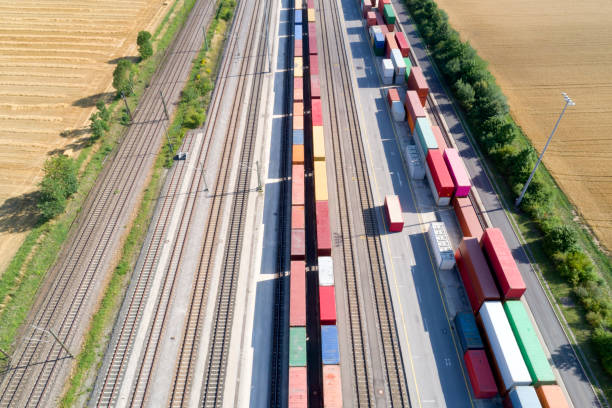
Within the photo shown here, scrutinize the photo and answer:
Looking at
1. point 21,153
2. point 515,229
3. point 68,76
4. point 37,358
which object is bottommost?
point 37,358

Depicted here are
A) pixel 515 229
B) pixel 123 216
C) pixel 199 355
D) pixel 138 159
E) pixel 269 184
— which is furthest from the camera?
pixel 138 159

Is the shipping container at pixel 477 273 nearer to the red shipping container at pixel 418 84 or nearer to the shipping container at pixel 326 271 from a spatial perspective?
the shipping container at pixel 326 271

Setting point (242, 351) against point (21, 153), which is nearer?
point (242, 351)

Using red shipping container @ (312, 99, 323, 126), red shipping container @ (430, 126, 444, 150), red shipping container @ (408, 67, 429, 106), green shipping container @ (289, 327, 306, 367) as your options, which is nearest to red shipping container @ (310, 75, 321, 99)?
red shipping container @ (312, 99, 323, 126)

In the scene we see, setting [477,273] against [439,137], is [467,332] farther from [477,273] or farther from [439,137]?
[439,137]

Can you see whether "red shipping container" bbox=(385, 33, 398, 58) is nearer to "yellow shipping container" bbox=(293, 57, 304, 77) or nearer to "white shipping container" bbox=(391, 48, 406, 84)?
"white shipping container" bbox=(391, 48, 406, 84)

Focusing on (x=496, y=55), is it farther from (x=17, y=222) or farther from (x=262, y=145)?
(x=17, y=222)

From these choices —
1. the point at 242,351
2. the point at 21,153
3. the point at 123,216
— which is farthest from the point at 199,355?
the point at 21,153
